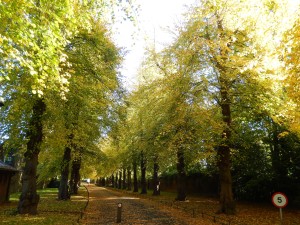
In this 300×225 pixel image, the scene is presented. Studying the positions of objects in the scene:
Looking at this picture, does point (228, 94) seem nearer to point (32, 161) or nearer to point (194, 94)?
point (194, 94)

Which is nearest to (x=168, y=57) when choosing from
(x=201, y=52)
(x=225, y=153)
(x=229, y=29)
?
(x=201, y=52)

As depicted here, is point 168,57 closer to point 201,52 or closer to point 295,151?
point 201,52

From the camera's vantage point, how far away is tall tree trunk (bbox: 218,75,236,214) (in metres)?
17.0

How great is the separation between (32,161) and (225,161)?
11.7 meters

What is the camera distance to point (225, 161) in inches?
698

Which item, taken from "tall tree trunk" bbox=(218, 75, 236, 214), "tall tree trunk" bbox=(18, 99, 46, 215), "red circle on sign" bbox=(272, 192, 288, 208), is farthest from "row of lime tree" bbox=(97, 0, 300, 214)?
"tall tree trunk" bbox=(18, 99, 46, 215)

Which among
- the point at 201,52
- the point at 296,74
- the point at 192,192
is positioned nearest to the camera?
the point at 296,74

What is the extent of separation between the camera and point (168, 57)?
63.2 feet

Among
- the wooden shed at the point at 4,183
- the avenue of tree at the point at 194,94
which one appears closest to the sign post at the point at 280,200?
the avenue of tree at the point at 194,94

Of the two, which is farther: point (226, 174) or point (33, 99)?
point (226, 174)

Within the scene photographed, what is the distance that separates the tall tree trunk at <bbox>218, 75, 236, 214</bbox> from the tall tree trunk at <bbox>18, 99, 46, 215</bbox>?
10.7 meters

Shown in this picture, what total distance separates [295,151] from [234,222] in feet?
34.0

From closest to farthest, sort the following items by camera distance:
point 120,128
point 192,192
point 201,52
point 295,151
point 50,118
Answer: point 50,118
point 201,52
point 295,151
point 120,128
point 192,192

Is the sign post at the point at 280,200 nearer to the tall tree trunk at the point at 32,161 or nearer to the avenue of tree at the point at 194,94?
the avenue of tree at the point at 194,94
